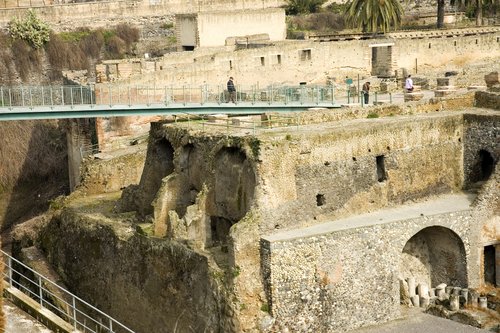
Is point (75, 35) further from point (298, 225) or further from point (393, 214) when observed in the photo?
point (298, 225)

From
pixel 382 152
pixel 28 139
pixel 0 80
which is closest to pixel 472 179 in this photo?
pixel 382 152

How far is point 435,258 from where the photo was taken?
99.2 feet

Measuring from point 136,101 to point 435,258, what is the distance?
1366cm

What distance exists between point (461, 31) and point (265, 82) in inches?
480

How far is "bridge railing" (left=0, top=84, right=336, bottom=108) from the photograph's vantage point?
121 feet

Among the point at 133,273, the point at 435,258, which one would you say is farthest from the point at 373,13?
the point at 133,273

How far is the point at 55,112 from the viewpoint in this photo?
35.8m

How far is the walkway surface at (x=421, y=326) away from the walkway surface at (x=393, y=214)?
8.23 feet

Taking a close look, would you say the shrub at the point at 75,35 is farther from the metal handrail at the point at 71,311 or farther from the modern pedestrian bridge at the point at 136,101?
the metal handrail at the point at 71,311

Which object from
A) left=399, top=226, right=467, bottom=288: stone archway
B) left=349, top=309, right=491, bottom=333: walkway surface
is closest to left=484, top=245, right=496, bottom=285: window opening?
left=399, top=226, right=467, bottom=288: stone archway

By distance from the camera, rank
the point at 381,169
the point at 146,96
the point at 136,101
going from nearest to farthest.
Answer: the point at 381,169
the point at 136,101
the point at 146,96

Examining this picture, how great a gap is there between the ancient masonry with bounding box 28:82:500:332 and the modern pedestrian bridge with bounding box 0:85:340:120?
410 centimetres

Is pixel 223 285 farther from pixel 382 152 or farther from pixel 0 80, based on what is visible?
pixel 0 80

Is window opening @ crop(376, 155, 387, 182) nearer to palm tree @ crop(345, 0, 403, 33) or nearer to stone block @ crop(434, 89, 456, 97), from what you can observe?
stone block @ crop(434, 89, 456, 97)
